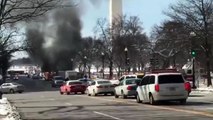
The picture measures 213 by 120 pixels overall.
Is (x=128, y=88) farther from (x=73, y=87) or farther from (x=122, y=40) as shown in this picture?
(x=122, y=40)

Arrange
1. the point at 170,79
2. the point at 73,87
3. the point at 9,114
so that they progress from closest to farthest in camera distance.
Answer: the point at 9,114
the point at 170,79
the point at 73,87

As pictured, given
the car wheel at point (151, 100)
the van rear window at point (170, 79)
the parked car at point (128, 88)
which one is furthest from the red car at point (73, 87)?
the van rear window at point (170, 79)

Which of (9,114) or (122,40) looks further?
(122,40)

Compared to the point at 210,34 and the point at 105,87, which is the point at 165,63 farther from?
the point at 105,87

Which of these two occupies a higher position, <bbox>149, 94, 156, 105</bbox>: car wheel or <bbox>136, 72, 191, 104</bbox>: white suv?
<bbox>136, 72, 191, 104</bbox>: white suv

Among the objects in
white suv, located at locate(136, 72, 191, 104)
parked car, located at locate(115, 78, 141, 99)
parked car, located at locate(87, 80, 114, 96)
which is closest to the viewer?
white suv, located at locate(136, 72, 191, 104)

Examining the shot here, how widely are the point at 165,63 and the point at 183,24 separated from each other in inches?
1355

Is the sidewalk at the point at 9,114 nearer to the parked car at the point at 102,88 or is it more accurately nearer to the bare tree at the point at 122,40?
the parked car at the point at 102,88

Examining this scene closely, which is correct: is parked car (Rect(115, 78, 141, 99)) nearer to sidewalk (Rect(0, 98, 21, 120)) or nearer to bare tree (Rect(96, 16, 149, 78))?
sidewalk (Rect(0, 98, 21, 120))

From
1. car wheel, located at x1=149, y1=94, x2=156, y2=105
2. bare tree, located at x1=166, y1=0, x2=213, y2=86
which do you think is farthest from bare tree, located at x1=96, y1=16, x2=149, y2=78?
car wheel, located at x1=149, y1=94, x2=156, y2=105

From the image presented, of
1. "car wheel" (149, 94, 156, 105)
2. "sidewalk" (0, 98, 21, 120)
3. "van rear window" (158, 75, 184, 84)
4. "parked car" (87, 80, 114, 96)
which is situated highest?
"van rear window" (158, 75, 184, 84)

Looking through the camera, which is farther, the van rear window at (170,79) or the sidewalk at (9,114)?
the van rear window at (170,79)

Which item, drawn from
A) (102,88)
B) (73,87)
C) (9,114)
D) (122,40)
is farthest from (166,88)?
(122,40)

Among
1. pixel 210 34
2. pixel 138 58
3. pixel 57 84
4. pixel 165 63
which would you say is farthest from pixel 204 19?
pixel 138 58
